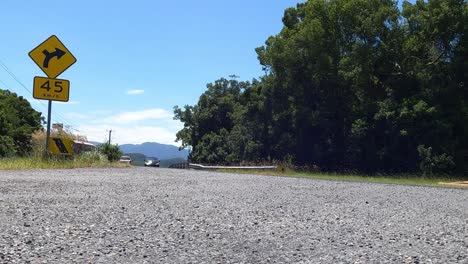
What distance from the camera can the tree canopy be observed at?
1216 inches

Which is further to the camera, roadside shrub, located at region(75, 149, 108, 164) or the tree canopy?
the tree canopy

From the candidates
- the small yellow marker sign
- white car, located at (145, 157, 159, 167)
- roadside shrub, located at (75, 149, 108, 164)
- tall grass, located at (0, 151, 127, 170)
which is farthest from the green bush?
white car, located at (145, 157, 159, 167)

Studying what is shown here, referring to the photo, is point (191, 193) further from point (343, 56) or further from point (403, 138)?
point (343, 56)

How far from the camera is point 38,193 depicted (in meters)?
7.61

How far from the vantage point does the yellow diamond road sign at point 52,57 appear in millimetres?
15930

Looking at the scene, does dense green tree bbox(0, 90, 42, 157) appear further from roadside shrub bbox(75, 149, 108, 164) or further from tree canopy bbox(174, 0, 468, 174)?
tree canopy bbox(174, 0, 468, 174)

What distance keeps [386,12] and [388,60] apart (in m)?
3.43

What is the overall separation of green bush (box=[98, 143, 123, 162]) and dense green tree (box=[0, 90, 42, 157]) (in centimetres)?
858

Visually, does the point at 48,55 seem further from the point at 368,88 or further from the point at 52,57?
the point at 368,88

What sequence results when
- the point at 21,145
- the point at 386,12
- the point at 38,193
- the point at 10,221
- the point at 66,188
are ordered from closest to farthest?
the point at 10,221 < the point at 38,193 < the point at 66,188 < the point at 386,12 < the point at 21,145

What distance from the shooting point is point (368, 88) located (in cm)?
3631

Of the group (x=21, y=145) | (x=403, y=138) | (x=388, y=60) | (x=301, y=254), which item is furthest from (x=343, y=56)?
(x=301, y=254)

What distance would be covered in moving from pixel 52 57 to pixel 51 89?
3.55 feet

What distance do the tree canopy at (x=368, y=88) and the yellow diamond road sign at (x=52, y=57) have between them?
2179cm
